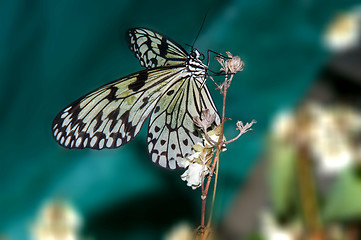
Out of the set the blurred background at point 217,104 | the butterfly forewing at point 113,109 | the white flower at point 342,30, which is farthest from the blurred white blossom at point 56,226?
the white flower at point 342,30

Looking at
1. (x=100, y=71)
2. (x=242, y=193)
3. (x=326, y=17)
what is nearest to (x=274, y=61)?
(x=326, y=17)

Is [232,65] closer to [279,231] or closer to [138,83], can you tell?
[138,83]

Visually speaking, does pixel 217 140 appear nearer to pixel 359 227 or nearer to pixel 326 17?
pixel 359 227

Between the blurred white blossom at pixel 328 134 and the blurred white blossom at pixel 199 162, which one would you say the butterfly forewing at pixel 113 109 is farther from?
the blurred white blossom at pixel 328 134

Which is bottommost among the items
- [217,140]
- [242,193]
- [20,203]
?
[217,140]

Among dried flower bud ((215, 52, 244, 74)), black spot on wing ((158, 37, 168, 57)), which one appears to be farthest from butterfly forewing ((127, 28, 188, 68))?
dried flower bud ((215, 52, 244, 74))

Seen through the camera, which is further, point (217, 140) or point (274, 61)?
point (274, 61)
